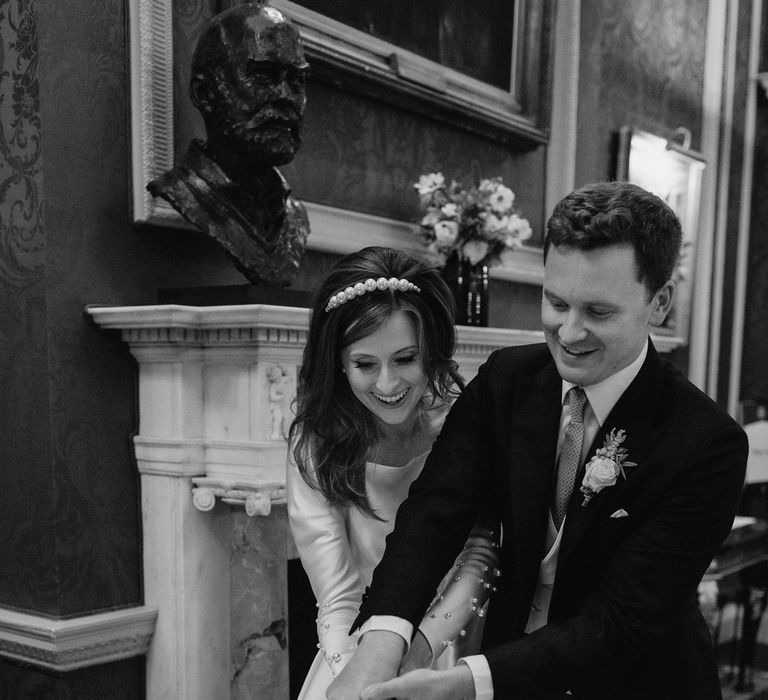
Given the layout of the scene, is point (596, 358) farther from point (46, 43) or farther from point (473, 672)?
point (46, 43)

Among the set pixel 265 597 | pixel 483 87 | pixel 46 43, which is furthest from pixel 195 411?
pixel 483 87

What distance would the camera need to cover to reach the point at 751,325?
5.96 m

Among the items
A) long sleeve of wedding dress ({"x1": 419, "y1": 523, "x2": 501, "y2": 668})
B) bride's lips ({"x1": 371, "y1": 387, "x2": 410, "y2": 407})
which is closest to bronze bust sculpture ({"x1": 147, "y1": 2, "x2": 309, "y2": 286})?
bride's lips ({"x1": 371, "y1": 387, "x2": 410, "y2": 407})

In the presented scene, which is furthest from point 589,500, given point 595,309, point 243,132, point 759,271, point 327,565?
point 759,271

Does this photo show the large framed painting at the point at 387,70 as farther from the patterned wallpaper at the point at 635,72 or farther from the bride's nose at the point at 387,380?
the bride's nose at the point at 387,380

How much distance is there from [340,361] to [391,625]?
577 mm

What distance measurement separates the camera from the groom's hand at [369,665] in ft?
4.39

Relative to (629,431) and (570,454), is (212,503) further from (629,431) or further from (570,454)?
(629,431)

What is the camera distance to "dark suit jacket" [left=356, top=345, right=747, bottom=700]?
1.38m

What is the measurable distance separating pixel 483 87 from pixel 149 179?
199cm

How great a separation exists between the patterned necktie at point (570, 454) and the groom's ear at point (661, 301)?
0.18 metres

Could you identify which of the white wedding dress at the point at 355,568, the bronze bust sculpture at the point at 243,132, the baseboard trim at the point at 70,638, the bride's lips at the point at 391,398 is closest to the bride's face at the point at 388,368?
the bride's lips at the point at 391,398

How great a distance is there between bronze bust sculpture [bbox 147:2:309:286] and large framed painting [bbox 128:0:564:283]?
171 millimetres

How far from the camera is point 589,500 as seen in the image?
1407mm
